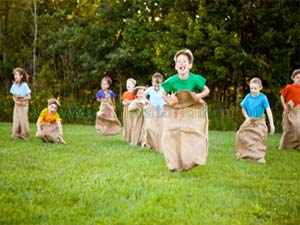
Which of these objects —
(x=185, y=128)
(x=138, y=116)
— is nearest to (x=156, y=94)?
(x=138, y=116)

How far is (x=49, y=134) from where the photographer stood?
12.5m

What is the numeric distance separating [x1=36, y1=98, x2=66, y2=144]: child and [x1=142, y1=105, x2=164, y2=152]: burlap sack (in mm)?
2651

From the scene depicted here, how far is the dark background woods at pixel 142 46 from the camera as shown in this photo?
22656mm

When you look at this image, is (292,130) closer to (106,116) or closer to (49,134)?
(106,116)

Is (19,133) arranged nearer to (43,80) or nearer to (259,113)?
(259,113)

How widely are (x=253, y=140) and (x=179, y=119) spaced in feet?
9.64

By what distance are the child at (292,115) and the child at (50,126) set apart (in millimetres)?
5927

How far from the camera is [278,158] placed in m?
10.5

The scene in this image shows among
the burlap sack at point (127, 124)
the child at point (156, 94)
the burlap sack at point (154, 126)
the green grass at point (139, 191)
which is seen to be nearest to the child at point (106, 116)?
the burlap sack at point (127, 124)

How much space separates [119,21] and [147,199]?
75.5 ft

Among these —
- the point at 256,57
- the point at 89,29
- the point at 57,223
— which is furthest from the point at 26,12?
the point at 57,223

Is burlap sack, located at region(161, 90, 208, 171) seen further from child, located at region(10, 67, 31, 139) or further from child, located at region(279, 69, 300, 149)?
child, located at region(10, 67, 31, 139)

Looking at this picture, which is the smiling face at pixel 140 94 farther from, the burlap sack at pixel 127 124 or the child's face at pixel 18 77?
the child's face at pixel 18 77

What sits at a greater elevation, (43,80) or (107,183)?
(43,80)
